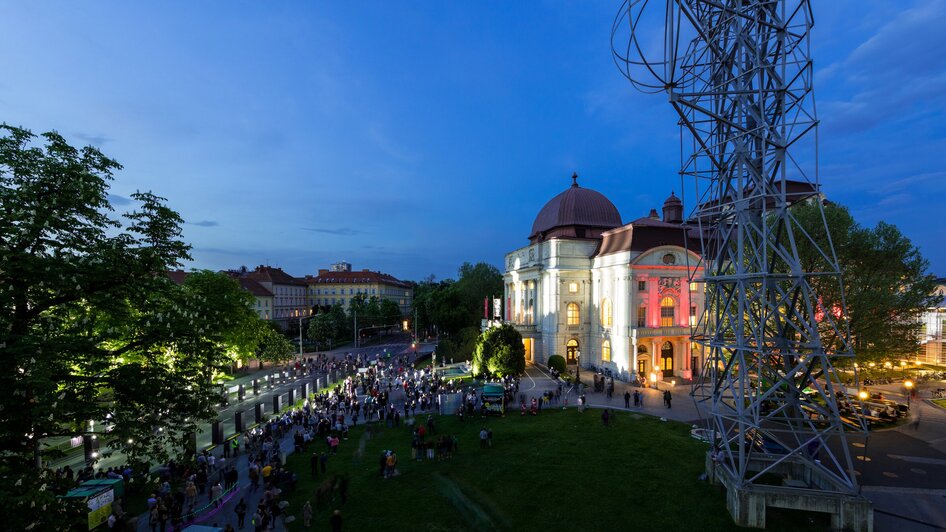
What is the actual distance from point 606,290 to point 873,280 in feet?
84.0

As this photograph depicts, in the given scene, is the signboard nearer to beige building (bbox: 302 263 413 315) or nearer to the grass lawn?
the grass lawn

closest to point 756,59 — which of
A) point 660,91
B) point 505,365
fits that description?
point 660,91

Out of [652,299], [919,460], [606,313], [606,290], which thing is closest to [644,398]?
[652,299]

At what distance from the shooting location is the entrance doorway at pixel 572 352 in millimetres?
52500

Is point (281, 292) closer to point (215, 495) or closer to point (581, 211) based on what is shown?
point (581, 211)

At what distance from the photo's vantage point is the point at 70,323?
39.8 ft

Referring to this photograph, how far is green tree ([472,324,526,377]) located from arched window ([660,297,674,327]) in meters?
16.0

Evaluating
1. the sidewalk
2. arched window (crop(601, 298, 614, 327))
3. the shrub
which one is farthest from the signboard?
arched window (crop(601, 298, 614, 327))

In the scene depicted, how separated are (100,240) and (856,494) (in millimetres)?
22730

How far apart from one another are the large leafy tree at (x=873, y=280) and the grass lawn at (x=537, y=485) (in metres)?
11.4

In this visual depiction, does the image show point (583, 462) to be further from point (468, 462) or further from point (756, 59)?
point (756, 59)

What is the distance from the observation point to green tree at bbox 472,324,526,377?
38906 mm

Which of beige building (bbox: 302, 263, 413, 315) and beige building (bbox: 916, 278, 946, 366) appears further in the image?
beige building (bbox: 302, 263, 413, 315)

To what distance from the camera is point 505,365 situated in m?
38.8
